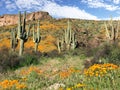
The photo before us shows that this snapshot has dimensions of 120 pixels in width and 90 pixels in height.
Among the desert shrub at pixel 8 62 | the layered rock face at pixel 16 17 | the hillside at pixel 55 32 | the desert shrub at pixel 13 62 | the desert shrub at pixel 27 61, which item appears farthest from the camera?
the layered rock face at pixel 16 17

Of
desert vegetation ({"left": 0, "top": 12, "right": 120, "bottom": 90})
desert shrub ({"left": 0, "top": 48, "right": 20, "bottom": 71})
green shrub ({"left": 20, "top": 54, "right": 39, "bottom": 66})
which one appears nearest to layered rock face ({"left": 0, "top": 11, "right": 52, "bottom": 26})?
desert vegetation ({"left": 0, "top": 12, "right": 120, "bottom": 90})

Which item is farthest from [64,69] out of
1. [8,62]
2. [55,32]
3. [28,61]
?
[55,32]

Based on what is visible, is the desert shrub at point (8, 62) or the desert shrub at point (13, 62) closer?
the desert shrub at point (8, 62)

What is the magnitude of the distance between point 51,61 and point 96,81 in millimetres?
13265

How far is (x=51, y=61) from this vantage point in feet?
65.7

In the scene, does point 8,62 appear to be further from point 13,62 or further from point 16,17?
point 16,17

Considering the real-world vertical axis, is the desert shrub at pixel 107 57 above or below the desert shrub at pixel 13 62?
above

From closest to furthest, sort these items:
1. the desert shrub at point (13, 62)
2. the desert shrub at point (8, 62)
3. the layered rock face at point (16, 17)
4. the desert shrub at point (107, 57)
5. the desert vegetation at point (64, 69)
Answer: the desert vegetation at point (64, 69) → the desert shrub at point (107, 57) → the desert shrub at point (8, 62) → the desert shrub at point (13, 62) → the layered rock face at point (16, 17)

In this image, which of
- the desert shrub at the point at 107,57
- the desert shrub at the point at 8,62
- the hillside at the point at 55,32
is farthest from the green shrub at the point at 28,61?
the hillside at the point at 55,32

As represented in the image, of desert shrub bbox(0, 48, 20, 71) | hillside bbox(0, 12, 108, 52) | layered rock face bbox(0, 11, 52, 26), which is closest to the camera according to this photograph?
desert shrub bbox(0, 48, 20, 71)

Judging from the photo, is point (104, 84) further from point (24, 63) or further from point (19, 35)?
point (19, 35)

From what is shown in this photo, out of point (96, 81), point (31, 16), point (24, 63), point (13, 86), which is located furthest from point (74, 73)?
point (31, 16)

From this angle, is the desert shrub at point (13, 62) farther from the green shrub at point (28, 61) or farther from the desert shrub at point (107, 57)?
the desert shrub at point (107, 57)

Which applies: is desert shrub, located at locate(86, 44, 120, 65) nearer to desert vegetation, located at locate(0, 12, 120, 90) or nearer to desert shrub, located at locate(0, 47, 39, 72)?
desert vegetation, located at locate(0, 12, 120, 90)
